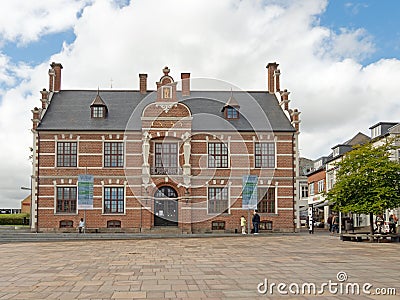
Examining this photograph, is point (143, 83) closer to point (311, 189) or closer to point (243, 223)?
point (243, 223)

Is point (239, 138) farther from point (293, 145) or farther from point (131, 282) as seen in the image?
point (131, 282)

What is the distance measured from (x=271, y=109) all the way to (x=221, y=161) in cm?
672

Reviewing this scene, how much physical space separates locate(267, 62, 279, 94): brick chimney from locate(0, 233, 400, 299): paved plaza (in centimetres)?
2618

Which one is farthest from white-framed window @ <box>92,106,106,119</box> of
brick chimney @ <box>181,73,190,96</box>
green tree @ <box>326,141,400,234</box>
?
green tree @ <box>326,141,400,234</box>

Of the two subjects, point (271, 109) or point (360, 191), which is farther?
point (271, 109)

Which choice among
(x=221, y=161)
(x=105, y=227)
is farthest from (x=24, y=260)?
(x=221, y=161)

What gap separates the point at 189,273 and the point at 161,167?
2596 centimetres

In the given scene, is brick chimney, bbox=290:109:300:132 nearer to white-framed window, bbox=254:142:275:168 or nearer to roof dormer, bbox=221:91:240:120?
white-framed window, bbox=254:142:275:168

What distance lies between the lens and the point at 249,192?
40875 millimetres

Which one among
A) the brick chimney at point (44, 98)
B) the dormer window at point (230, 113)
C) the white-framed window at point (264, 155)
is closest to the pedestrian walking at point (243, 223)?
the white-framed window at point (264, 155)

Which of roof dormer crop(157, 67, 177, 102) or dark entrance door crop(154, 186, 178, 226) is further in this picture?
roof dormer crop(157, 67, 177, 102)

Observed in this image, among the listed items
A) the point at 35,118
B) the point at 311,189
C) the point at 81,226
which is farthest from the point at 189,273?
the point at 311,189

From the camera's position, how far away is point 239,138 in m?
41.3

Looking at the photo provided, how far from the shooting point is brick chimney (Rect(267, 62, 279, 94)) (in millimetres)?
46278
